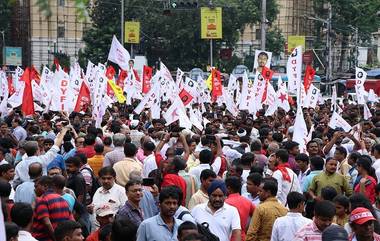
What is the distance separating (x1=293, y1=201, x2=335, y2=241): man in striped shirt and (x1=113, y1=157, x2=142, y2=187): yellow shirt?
3584 mm

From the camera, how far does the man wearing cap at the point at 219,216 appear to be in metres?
7.25

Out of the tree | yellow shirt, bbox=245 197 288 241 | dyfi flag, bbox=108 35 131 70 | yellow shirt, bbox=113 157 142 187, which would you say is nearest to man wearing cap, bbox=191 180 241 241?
yellow shirt, bbox=245 197 288 241

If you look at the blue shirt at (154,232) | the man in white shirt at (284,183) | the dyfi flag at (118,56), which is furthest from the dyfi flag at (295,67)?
the blue shirt at (154,232)

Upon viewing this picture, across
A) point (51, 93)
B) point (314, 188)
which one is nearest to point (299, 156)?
point (314, 188)

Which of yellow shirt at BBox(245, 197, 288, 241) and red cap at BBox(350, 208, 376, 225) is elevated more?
red cap at BBox(350, 208, 376, 225)

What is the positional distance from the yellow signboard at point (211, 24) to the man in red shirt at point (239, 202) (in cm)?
2785

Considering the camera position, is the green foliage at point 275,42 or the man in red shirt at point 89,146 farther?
the green foliage at point 275,42

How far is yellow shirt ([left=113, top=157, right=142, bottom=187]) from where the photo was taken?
9.86 m

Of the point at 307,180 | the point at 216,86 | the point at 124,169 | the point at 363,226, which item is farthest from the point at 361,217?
the point at 216,86

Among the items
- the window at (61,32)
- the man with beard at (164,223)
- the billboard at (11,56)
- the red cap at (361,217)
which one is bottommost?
the billboard at (11,56)

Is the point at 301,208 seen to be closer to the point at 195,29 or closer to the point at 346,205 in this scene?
the point at 346,205

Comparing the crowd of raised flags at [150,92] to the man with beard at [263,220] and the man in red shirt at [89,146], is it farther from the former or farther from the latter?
the man with beard at [263,220]

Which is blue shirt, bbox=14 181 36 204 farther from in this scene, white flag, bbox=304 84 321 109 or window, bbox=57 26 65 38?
window, bbox=57 26 65 38

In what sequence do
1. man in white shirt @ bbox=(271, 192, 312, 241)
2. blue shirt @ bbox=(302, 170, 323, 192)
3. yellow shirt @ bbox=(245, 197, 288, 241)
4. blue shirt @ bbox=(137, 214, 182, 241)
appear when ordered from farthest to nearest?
blue shirt @ bbox=(302, 170, 323, 192) < yellow shirt @ bbox=(245, 197, 288, 241) < man in white shirt @ bbox=(271, 192, 312, 241) < blue shirt @ bbox=(137, 214, 182, 241)
